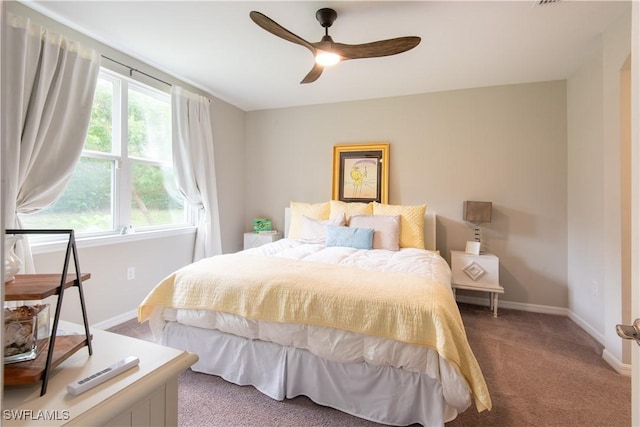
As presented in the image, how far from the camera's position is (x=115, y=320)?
2598mm

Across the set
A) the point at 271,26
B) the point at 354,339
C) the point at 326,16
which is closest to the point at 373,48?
the point at 326,16

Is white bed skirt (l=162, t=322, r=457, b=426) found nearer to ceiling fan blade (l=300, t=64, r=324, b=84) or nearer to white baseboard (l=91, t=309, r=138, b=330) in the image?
white baseboard (l=91, t=309, r=138, b=330)

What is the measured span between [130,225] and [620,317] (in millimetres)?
4095

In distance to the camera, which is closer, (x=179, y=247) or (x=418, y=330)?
(x=418, y=330)

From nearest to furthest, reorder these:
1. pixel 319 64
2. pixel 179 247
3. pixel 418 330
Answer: pixel 418 330 → pixel 319 64 → pixel 179 247

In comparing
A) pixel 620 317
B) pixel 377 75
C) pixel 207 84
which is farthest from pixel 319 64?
pixel 620 317

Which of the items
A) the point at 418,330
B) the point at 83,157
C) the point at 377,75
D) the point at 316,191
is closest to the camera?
the point at 418,330

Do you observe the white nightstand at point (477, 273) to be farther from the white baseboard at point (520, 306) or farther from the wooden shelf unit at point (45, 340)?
the wooden shelf unit at point (45, 340)

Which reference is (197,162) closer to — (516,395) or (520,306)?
(516,395)

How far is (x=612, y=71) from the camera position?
6.82ft

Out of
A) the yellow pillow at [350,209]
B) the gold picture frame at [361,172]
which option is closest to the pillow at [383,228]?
the yellow pillow at [350,209]

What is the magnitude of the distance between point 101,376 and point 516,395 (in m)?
2.17

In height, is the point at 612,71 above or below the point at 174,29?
below

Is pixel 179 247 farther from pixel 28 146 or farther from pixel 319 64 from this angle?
pixel 319 64
